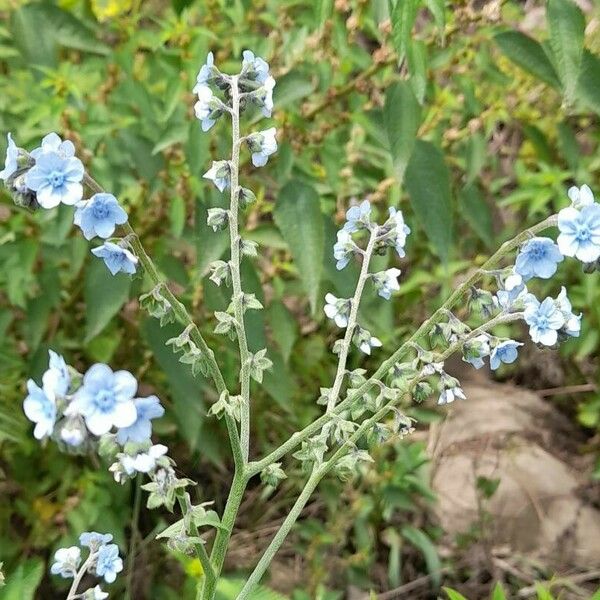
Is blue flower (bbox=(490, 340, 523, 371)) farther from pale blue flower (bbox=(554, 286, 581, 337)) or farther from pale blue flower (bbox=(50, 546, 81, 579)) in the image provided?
pale blue flower (bbox=(50, 546, 81, 579))

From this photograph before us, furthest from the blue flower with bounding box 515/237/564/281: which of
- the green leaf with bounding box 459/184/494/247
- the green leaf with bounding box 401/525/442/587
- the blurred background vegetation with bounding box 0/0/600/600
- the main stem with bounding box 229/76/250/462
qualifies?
the green leaf with bounding box 401/525/442/587

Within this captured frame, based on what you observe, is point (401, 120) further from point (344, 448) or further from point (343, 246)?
point (344, 448)

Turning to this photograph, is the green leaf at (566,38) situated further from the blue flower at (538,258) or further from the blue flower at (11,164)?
the blue flower at (11,164)

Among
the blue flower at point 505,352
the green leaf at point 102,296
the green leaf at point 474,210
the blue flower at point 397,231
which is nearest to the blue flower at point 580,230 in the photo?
the blue flower at point 505,352

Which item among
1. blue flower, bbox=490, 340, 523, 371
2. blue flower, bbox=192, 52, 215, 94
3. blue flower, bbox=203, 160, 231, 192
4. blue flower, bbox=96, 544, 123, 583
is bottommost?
blue flower, bbox=96, 544, 123, 583

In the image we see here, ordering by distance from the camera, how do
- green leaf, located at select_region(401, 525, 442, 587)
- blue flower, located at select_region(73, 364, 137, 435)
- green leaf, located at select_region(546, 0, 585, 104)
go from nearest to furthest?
blue flower, located at select_region(73, 364, 137, 435)
green leaf, located at select_region(546, 0, 585, 104)
green leaf, located at select_region(401, 525, 442, 587)
